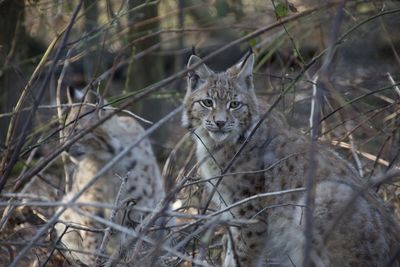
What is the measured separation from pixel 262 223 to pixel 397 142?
1.78m

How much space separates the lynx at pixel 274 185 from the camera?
167 inches

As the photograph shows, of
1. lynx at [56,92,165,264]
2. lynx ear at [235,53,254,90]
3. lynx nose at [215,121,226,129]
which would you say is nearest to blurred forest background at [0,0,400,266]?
lynx ear at [235,53,254,90]

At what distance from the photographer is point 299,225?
15.0ft

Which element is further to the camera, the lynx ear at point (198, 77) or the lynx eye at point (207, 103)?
the lynx ear at point (198, 77)

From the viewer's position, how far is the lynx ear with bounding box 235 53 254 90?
5.41 m

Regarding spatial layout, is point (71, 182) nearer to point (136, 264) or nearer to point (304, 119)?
point (304, 119)

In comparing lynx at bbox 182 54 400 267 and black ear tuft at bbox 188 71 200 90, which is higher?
black ear tuft at bbox 188 71 200 90

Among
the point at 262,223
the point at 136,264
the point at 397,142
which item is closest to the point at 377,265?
the point at 262,223

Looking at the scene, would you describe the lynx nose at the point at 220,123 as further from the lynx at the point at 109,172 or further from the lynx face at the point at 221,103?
the lynx at the point at 109,172

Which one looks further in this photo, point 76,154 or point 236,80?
point 76,154

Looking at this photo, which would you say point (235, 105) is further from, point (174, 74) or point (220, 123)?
point (174, 74)

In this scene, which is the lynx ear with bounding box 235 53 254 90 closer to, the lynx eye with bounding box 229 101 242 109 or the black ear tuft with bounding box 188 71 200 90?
the lynx eye with bounding box 229 101 242 109

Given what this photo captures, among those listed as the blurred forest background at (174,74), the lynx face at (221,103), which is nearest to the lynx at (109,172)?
the blurred forest background at (174,74)

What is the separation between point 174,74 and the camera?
3178 mm
